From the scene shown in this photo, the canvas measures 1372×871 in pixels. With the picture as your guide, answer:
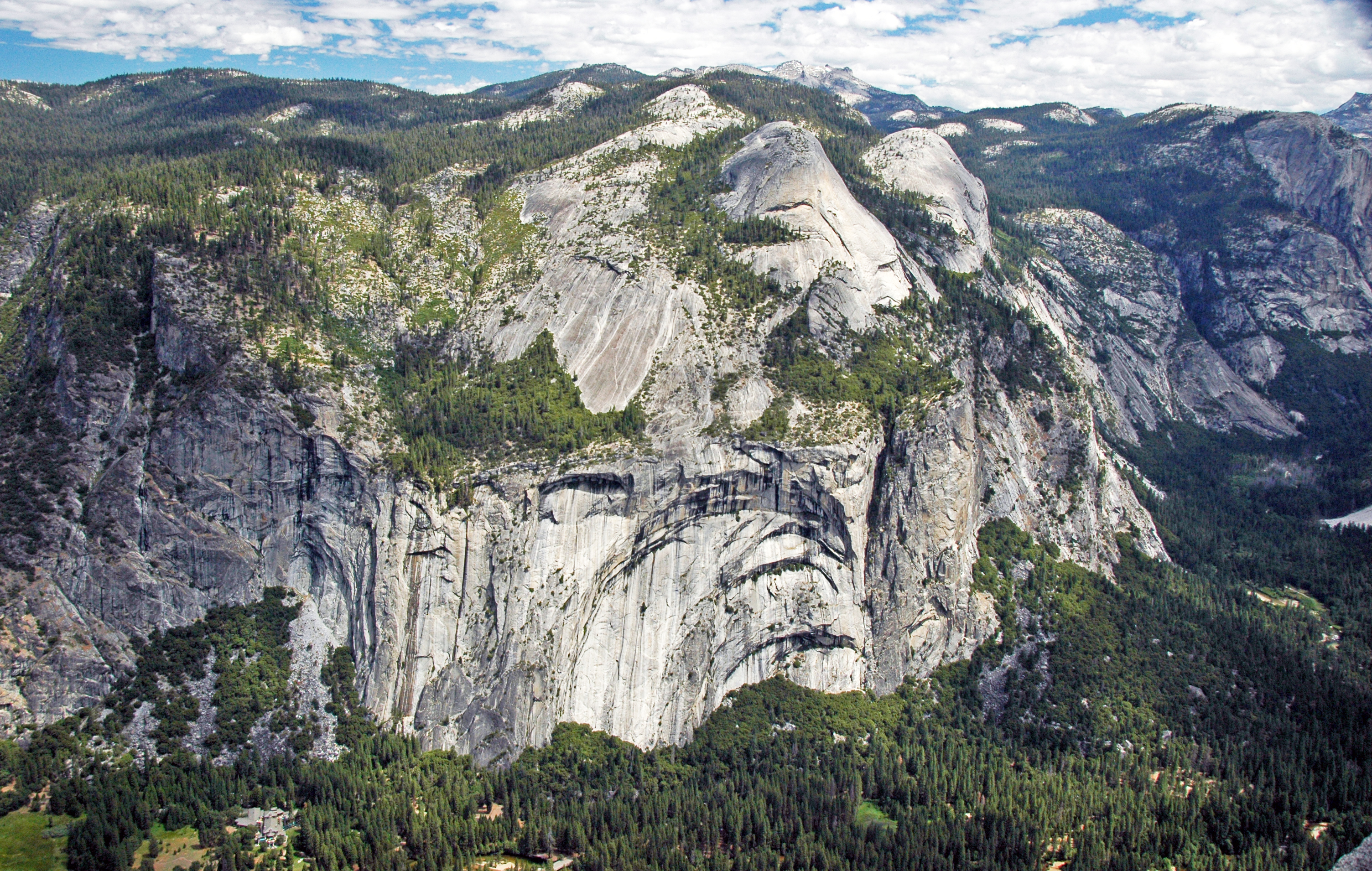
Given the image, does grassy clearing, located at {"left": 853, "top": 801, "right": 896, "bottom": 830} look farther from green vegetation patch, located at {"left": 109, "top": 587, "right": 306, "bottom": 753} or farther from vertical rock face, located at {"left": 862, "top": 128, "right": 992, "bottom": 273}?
vertical rock face, located at {"left": 862, "top": 128, "right": 992, "bottom": 273}

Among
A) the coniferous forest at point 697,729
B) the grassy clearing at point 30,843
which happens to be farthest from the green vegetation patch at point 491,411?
the grassy clearing at point 30,843

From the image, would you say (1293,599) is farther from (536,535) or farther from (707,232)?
(536,535)

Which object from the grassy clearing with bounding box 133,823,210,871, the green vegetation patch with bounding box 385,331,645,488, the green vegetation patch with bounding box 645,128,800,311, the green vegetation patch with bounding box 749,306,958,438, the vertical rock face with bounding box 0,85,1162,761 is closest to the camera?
the grassy clearing with bounding box 133,823,210,871

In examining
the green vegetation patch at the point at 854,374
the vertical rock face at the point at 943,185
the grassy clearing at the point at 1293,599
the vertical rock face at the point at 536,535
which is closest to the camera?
the vertical rock face at the point at 536,535

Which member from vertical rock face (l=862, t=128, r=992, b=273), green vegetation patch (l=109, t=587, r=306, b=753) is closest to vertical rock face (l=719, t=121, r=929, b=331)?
vertical rock face (l=862, t=128, r=992, b=273)

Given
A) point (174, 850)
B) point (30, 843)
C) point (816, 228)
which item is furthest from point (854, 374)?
point (30, 843)

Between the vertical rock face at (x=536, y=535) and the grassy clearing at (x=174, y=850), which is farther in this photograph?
the vertical rock face at (x=536, y=535)

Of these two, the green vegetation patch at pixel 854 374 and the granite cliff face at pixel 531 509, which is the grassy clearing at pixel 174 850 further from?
the green vegetation patch at pixel 854 374

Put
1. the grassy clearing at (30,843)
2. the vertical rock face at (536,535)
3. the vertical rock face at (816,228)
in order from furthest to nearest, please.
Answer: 1. the vertical rock face at (816,228)
2. the vertical rock face at (536,535)
3. the grassy clearing at (30,843)
